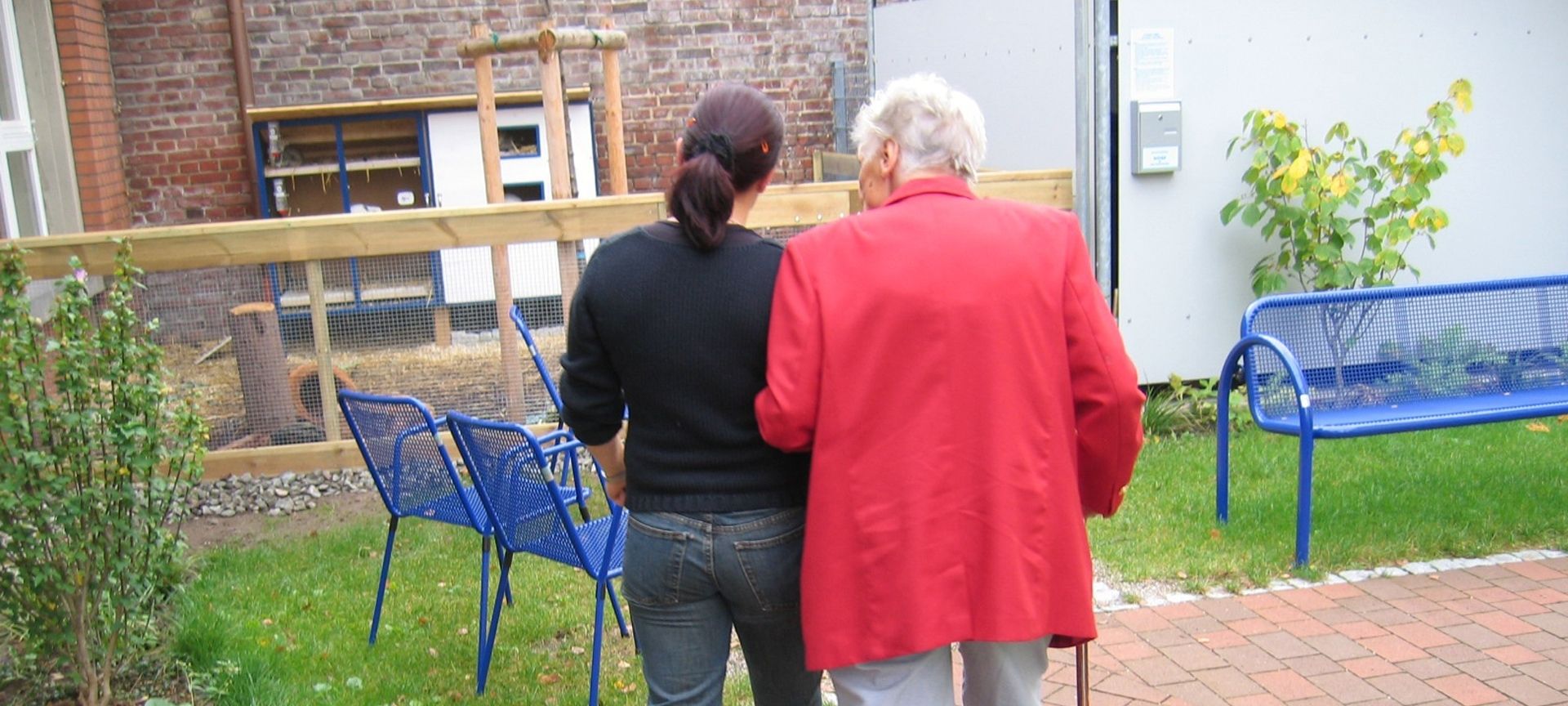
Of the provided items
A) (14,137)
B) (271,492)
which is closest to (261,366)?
(271,492)

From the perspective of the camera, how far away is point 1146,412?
6434 mm

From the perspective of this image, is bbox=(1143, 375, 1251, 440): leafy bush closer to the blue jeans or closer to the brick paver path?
the brick paver path

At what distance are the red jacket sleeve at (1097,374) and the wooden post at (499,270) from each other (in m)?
4.04

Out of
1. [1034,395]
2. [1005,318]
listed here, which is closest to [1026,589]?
[1034,395]

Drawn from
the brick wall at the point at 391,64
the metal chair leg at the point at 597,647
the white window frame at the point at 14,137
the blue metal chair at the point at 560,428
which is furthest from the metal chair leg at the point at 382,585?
the brick wall at the point at 391,64

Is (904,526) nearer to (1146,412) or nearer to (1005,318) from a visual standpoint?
(1005,318)

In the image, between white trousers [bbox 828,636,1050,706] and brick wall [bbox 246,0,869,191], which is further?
brick wall [bbox 246,0,869,191]

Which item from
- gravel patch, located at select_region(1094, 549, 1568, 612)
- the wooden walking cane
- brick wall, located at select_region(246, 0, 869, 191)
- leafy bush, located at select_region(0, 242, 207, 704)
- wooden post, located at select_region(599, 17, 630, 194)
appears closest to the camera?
the wooden walking cane

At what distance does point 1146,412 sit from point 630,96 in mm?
5528

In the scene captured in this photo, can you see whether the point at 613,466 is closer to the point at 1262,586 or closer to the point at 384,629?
the point at 384,629

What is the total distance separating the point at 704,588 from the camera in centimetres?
225

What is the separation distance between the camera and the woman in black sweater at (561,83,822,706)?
7.11 feet

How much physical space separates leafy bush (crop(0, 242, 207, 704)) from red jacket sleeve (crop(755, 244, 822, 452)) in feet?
6.50

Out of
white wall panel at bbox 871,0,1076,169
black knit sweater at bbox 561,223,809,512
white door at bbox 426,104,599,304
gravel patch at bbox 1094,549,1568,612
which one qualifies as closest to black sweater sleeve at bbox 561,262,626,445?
black knit sweater at bbox 561,223,809,512
